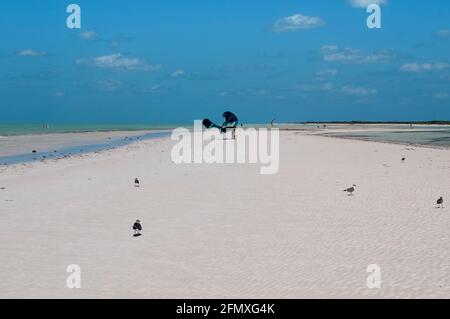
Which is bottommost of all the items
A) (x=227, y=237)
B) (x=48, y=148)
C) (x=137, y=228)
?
(x=227, y=237)

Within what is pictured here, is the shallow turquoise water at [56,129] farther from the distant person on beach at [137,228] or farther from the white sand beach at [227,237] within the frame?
the distant person on beach at [137,228]

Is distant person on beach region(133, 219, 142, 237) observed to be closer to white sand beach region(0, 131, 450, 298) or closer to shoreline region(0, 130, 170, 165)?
white sand beach region(0, 131, 450, 298)

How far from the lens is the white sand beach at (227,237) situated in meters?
7.94

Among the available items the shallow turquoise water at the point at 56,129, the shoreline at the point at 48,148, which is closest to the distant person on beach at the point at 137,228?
the shoreline at the point at 48,148

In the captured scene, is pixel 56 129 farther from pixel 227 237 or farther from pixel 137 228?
pixel 227 237

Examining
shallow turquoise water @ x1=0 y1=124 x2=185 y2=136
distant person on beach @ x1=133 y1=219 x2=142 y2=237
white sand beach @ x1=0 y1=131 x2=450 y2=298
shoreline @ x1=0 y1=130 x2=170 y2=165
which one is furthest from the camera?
shallow turquoise water @ x1=0 y1=124 x2=185 y2=136

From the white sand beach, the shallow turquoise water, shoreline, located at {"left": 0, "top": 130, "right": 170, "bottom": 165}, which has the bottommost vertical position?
the white sand beach

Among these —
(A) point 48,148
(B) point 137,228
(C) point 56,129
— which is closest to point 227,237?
(B) point 137,228

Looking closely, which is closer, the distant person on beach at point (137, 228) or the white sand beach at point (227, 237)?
the white sand beach at point (227, 237)

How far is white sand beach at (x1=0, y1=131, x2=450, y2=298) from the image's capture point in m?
7.94

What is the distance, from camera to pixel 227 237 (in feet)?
35.5

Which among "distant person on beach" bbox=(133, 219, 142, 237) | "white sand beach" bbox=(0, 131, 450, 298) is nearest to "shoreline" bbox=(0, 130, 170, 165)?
"white sand beach" bbox=(0, 131, 450, 298)
